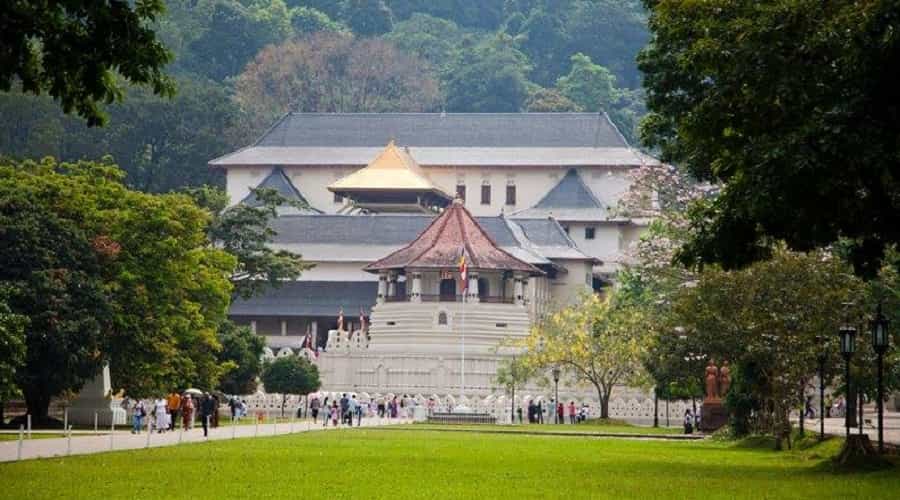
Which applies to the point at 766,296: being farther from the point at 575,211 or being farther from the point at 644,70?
the point at 575,211

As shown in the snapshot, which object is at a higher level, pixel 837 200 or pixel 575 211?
pixel 575 211

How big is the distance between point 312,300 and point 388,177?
13.4 metres

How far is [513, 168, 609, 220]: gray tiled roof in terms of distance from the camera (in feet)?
389

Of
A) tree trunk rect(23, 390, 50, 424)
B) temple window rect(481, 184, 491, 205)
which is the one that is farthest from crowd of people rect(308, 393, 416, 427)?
temple window rect(481, 184, 491, 205)

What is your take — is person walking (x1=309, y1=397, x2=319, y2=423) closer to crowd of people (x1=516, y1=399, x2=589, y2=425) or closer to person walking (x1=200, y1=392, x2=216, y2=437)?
crowd of people (x1=516, y1=399, x2=589, y2=425)

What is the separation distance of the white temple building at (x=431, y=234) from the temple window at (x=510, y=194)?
61 mm

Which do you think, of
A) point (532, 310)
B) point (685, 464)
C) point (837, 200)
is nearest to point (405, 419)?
point (532, 310)

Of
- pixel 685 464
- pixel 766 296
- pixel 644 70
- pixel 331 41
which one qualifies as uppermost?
pixel 331 41

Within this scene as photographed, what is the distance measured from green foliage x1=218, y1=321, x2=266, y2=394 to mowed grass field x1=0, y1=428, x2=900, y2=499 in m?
30.8

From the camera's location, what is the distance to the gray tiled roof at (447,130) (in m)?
128

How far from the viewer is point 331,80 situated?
15412cm

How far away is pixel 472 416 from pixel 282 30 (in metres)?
97.5

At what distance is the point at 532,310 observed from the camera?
101188 mm

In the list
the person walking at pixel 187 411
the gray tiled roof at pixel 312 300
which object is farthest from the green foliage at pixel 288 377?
the person walking at pixel 187 411
